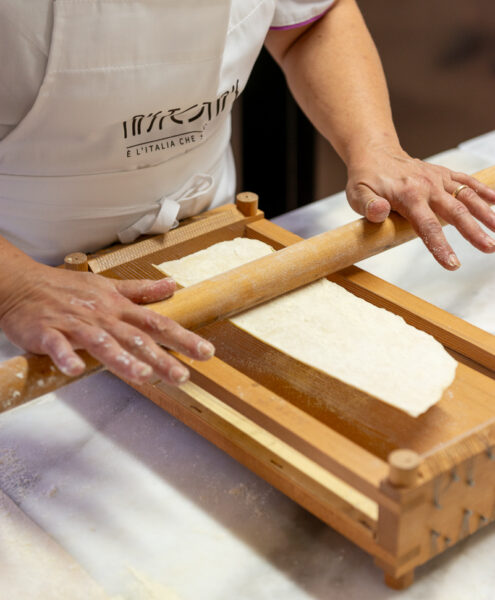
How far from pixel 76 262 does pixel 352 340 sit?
47 centimetres

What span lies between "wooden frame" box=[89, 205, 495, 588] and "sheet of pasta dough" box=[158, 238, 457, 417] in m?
0.04

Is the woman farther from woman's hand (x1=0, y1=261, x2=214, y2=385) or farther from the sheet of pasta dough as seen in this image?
the sheet of pasta dough

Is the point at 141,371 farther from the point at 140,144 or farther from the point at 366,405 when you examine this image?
the point at 140,144

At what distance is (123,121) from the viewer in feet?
3.92

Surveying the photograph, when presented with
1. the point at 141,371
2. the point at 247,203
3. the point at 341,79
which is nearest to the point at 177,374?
the point at 141,371

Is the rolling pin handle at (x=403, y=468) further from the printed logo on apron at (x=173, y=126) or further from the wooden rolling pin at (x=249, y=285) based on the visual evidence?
the printed logo on apron at (x=173, y=126)

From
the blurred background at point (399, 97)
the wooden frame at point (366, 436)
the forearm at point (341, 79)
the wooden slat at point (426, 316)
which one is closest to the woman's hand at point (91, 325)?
the wooden frame at point (366, 436)

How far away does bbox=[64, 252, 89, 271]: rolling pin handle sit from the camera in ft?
4.14

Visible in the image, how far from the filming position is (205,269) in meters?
1.26

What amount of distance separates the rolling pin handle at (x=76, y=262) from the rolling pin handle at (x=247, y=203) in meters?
0.31

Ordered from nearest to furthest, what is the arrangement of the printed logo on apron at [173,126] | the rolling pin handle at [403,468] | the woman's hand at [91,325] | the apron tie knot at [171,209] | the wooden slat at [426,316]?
the rolling pin handle at [403,468]
the woman's hand at [91,325]
the wooden slat at [426,316]
the printed logo on apron at [173,126]
the apron tie knot at [171,209]

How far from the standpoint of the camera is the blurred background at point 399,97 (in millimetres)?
2723

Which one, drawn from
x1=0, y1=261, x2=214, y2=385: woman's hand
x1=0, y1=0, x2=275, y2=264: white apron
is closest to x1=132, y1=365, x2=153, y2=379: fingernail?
x1=0, y1=261, x2=214, y2=385: woman's hand

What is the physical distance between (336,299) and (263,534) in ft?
1.22
